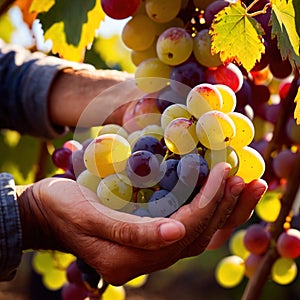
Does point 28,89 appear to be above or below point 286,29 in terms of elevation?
below

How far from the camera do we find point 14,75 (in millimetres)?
1282

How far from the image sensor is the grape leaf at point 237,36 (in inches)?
26.6

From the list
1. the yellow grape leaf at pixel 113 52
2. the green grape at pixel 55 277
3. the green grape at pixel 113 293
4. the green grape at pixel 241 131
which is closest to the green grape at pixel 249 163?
the green grape at pixel 241 131

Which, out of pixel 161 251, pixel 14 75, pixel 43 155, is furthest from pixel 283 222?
pixel 14 75

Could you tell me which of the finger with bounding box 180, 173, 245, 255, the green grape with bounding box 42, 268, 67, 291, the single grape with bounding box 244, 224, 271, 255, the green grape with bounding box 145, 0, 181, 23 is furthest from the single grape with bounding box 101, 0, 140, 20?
the green grape with bounding box 42, 268, 67, 291

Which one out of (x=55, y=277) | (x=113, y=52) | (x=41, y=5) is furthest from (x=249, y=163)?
(x=113, y=52)

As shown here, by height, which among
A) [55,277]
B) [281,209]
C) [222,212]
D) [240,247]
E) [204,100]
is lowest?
[55,277]

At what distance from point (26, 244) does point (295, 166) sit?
37 cm

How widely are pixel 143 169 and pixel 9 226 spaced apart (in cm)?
25

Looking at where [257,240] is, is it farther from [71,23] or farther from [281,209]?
[71,23]

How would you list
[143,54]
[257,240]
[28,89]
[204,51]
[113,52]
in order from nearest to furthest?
[204,51], [143,54], [257,240], [28,89], [113,52]

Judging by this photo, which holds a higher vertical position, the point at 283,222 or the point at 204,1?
the point at 204,1

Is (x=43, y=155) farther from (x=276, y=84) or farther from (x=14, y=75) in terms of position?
(x=276, y=84)

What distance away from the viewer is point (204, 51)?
775 millimetres
